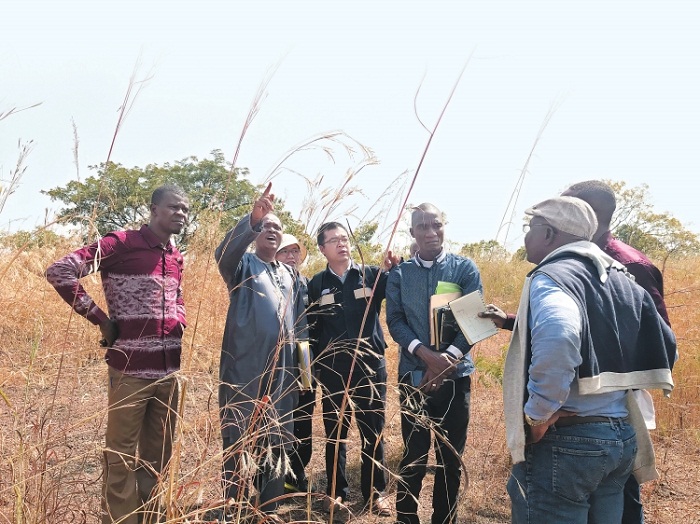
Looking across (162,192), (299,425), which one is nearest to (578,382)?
(162,192)

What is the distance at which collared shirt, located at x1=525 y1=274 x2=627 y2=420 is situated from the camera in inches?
67.7

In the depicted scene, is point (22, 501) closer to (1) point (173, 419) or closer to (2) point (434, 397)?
(1) point (173, 419)

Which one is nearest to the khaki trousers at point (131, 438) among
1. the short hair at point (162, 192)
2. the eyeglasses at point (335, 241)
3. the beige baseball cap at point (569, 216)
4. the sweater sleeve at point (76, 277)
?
the sweater sleeve at point (76, 277)

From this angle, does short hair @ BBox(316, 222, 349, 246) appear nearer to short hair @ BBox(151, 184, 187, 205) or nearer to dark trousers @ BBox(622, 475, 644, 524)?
short hair @ BBox(151, 184, 187, 205)

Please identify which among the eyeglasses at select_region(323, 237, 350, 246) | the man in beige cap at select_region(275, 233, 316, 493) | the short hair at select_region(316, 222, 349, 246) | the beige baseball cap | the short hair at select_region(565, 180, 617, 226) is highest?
the short hair at select_region(565, 180, 617, 226)

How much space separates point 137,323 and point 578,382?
2029 mm

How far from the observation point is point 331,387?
3.53 m

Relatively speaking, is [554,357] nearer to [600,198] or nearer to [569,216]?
[569,216]

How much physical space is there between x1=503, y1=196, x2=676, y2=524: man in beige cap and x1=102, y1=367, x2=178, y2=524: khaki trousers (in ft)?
4.79

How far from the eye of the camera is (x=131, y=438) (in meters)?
2.70

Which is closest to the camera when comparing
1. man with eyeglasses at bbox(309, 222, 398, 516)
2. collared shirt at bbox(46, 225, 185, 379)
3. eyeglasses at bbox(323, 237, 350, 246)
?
collared shirt at bbox(46, 225, 185, 379)

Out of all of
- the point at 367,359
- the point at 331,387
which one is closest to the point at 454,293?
the point at 367,359

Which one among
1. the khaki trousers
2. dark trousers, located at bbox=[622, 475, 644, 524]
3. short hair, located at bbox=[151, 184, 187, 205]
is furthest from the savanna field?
dark trousers, located at bbox=[622, 475, 644, 524]

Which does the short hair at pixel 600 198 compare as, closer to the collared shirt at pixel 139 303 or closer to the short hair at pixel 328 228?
the short hair at pixel 328 228
